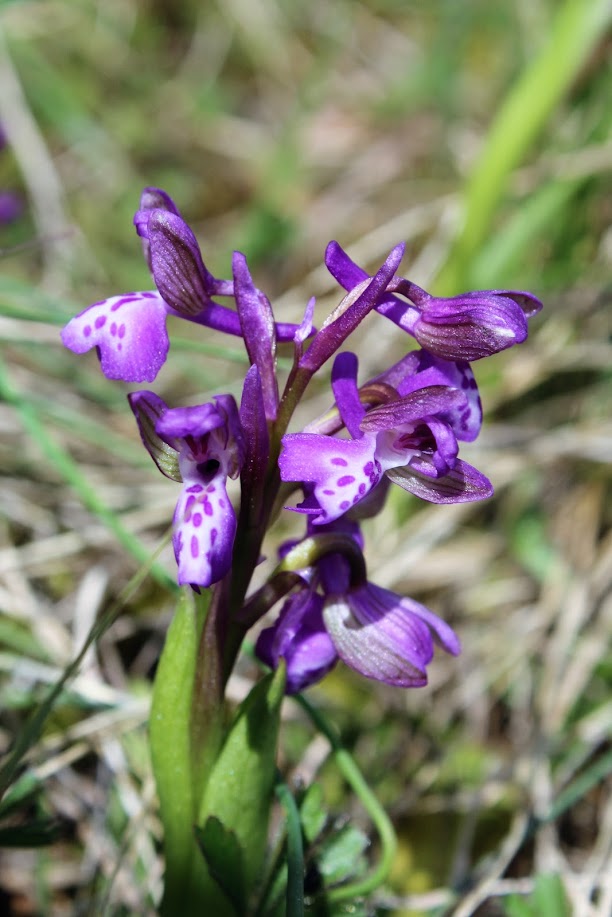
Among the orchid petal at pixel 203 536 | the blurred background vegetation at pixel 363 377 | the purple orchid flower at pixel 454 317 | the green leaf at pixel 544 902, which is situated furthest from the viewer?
the blurred background vegetation at pixel 363 377

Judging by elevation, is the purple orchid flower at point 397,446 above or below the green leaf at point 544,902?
above

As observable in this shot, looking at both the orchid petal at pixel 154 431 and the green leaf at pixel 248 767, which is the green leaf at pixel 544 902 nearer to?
the green leaf at pixel 248 767

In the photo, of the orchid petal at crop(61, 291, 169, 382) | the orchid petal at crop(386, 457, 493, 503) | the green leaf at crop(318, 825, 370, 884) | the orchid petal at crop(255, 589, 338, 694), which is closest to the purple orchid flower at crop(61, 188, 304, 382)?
the orchid petal at crop(61, 291, 169, 382)

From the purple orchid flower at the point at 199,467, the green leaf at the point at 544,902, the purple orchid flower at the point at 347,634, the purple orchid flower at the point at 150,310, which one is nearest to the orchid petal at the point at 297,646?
the purple orchid flower at the point at 347,634

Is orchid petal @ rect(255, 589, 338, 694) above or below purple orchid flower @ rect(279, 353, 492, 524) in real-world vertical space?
below

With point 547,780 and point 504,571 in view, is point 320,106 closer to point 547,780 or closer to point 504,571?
point 504,571

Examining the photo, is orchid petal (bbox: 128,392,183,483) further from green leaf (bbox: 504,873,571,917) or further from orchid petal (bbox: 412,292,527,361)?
green leaf (bbox: 504,873,571,917)

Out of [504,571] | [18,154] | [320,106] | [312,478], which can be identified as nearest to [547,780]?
[504,571]
